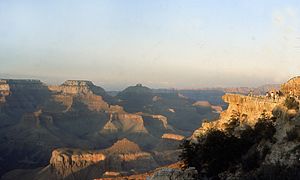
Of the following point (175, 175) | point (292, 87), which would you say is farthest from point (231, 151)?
point (292, 87)

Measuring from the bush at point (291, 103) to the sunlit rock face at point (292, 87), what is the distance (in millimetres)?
3918

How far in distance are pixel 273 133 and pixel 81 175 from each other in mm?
106865

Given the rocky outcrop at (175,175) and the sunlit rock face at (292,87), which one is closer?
the rocky outcrop at (175,175)

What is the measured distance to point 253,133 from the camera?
32.4m

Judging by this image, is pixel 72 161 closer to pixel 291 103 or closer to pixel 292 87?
pixel 292 87

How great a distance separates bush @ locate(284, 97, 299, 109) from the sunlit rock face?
3.92m

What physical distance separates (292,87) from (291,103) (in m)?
7.77

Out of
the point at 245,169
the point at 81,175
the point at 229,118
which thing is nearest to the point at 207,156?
the point at 245,169

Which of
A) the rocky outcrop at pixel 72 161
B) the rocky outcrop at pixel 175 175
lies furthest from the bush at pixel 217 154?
the rocky outcrop at pixel 72 161

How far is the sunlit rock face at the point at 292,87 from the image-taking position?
36.2 m

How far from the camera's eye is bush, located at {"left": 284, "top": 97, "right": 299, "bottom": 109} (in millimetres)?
30508

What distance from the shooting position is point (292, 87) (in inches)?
1503

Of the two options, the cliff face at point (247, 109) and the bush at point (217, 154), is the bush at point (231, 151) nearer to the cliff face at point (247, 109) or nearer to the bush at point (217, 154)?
the bush at point (217, 154)

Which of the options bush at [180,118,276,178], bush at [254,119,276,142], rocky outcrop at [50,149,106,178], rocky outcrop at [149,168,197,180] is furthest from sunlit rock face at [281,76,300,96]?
rocky outcrop at [50,149,106,178]
